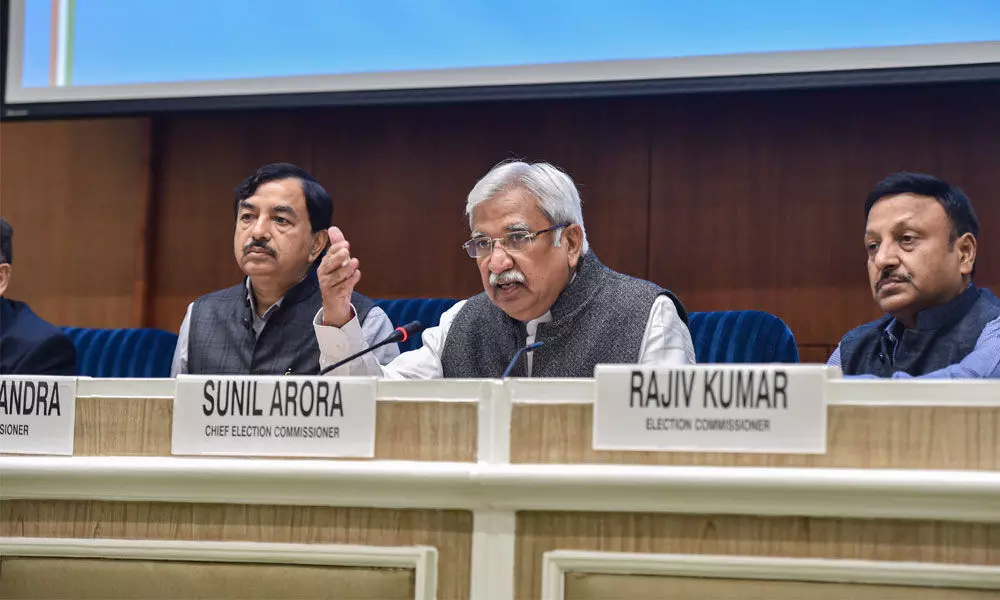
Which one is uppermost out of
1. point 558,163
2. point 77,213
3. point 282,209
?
point 558,163

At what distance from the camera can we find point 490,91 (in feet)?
8.64

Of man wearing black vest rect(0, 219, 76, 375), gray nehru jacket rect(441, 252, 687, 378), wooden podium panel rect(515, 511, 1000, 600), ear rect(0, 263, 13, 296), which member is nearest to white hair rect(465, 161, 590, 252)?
gray nehru jacket rect(441, 252, 687, 378)

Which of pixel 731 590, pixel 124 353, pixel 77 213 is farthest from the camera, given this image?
pixel 77 213

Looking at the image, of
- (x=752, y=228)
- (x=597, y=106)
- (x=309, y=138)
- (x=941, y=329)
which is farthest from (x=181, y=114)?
(x=941, y=329)

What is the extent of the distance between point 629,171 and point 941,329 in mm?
1046

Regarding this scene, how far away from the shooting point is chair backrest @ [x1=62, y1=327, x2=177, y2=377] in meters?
2.56

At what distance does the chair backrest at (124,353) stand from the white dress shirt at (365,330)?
0.13m

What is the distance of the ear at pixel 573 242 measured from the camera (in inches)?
78.1

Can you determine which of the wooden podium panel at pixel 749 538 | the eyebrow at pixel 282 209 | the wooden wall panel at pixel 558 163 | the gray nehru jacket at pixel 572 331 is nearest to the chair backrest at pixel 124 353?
the wooden wall panel at pixel 558 163

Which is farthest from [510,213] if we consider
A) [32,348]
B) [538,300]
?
[32,348]

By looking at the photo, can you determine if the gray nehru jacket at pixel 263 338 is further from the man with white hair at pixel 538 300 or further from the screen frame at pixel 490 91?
the screen frame at pixel 490 91

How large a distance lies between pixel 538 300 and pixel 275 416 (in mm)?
857

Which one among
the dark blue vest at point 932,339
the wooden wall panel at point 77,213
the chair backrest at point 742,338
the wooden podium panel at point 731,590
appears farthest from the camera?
the wooden wall panel at point 77,213

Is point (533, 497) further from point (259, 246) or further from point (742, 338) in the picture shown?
point (259, 246)
